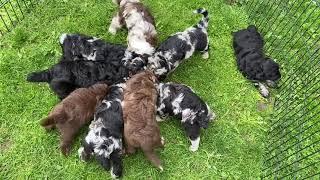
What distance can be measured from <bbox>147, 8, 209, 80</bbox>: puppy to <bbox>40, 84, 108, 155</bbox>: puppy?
794mm

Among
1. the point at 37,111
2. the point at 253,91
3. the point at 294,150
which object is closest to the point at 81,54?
the point at 37,111

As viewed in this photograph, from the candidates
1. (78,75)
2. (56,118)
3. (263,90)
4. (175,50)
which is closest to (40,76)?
(78,75)

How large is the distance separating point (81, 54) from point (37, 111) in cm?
98

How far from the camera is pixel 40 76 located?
17.1 ft

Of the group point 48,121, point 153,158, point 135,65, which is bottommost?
point 153,158

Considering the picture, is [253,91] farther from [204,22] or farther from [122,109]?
[122,109]

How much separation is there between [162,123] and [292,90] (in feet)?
6.78

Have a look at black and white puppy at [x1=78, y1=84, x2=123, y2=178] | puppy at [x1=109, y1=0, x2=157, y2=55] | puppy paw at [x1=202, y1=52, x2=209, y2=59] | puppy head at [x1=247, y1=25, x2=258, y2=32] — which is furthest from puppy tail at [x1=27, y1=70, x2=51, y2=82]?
puppy head at [x1=247, y1=25, x2=258, y2=32]

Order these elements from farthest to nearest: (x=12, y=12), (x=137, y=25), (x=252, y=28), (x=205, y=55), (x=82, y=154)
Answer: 1. (x=12, y=12)
2. (x=252, y=28)
3. (x=205, y=55)
4. (x=137, y=25)
5. (x=82, y=154)

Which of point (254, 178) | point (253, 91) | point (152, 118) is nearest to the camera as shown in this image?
point (152, 118)

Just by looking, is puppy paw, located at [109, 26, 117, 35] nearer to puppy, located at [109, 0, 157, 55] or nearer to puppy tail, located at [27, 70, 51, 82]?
puppy, located at [109, 0, 157, 55]

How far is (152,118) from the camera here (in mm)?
4605

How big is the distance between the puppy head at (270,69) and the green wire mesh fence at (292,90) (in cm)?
29

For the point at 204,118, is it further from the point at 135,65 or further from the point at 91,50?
the point at 91,50
